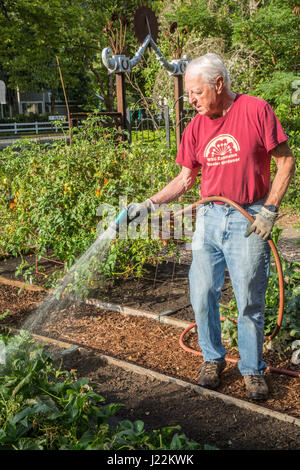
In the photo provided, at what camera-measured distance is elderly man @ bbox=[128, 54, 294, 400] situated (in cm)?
291

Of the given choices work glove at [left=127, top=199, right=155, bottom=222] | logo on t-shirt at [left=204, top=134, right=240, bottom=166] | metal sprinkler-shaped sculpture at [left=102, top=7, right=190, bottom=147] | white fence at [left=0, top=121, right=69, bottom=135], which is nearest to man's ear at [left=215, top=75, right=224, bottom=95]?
logo on t-shirt at [left=204, top=134, right=240, bottom=166]

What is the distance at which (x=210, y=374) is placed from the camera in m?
3.29

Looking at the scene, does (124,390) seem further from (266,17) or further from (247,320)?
(266,17)

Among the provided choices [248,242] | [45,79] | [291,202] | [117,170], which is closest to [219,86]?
[248,242]

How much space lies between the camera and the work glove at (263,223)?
2.87 m

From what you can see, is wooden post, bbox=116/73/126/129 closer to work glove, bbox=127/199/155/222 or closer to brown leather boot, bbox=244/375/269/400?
work glove, bbox=127/199/155/222

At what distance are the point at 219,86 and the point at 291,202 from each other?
6351 millimetres


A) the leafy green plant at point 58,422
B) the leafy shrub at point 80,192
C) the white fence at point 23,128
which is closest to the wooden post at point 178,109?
the leafy shrub at point 80,192

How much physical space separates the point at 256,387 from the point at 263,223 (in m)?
0.99

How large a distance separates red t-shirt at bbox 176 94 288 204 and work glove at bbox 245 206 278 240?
0.52 ft

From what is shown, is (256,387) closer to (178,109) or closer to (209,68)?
(209,68)

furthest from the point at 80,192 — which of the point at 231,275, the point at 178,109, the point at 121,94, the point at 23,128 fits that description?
the point at 23,128

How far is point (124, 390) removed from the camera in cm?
329

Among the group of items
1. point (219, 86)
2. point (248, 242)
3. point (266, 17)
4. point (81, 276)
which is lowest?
point (81, 276)
